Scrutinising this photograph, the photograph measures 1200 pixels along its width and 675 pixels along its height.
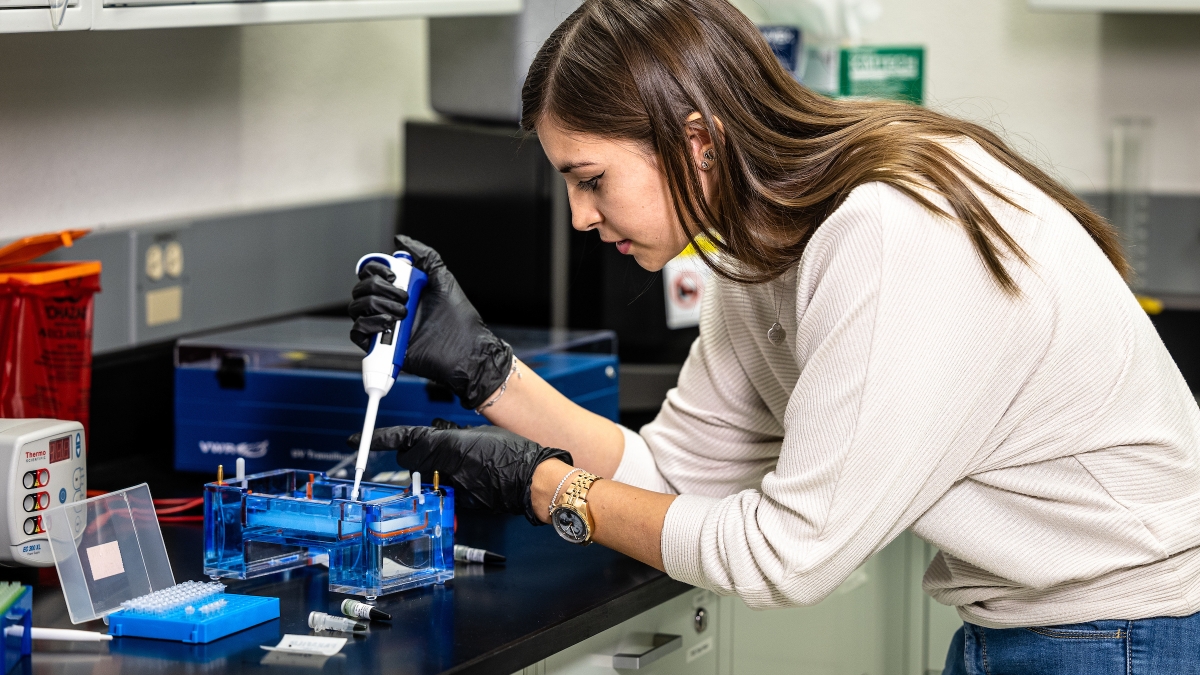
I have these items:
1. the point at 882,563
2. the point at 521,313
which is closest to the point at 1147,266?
the point at 882,563

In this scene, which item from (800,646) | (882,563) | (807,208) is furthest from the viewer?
(882,563)

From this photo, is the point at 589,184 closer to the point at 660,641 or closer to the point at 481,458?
the point at 481,458

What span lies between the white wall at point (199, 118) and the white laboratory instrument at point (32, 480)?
0.52m

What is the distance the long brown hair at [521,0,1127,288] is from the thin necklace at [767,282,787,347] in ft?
0.40

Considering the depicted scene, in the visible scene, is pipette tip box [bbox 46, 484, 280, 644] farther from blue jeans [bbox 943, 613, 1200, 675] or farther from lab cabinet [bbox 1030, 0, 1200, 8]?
lab cabinet [bbox 1030, 0, 1200, 8]

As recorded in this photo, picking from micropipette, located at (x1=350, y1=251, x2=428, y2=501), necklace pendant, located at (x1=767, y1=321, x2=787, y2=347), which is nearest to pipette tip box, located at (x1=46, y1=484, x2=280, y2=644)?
micropipette, located at (x1=350, y1=251, x2=428, y2=501)

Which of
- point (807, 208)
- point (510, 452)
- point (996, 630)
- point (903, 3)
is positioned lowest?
point (996, 630)

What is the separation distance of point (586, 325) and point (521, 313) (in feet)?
0.38

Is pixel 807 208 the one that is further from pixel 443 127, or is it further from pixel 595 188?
pixel 443 127

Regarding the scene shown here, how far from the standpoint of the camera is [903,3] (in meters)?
2.86

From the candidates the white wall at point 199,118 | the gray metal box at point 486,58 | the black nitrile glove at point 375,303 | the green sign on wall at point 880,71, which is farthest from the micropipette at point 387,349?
the green sign on wall at point 880,71

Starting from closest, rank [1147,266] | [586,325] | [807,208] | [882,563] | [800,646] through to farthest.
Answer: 1. [807,208]
2. [800,646]
3. [882,563]
4. [586,325]
5. [1147,266]

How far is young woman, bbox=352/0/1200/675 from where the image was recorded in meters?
1.10

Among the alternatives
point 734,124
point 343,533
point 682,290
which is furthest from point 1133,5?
point 343,533
